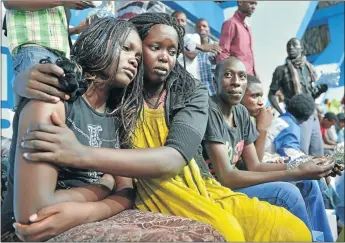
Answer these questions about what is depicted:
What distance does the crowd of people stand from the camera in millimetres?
1367

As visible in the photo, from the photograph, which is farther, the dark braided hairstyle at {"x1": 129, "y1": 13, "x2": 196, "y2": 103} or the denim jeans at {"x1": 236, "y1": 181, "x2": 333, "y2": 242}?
the denim jeans at {"x1": 236, "y1": 181, "x2": 333, "y2": 242}

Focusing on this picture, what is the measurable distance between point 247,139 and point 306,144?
1762mm

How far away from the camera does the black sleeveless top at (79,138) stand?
58.7 inches

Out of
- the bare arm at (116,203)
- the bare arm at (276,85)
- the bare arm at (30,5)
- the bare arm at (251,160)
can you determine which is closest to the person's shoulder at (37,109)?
the bare arm at (116,203)

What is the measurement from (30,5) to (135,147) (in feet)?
3.48

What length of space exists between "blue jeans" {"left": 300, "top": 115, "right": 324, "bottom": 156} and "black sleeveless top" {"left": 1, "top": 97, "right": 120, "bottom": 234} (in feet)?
8.48

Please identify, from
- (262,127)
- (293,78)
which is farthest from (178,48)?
(293,78)

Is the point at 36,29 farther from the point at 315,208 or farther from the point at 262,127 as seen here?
the point at 315,208

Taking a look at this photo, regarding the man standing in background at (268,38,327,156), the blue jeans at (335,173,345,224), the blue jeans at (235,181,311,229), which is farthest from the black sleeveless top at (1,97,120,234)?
the man standing in background at (268,38,327,156)

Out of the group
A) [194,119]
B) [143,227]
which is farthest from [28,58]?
[143,227]

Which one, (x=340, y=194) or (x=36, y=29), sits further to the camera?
(x=340, y=194)

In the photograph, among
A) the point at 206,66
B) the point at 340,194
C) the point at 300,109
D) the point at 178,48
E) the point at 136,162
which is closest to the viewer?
the point at 136,162

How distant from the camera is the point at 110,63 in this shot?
1.58 meters

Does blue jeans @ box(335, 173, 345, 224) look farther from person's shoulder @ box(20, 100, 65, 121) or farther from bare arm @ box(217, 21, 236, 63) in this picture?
person's shoulder @ box(20, 100, 65, 121)
